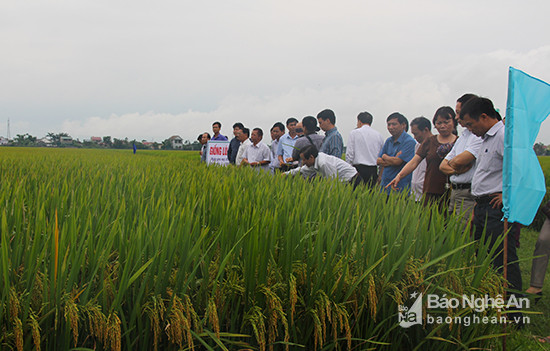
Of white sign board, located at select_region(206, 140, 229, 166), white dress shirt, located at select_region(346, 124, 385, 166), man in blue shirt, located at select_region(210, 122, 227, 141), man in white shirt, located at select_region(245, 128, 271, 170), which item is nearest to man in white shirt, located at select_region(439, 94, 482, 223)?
white dress shirt, located at select_region(346, 124, 385, 166)

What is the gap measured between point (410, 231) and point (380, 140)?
3991 mm

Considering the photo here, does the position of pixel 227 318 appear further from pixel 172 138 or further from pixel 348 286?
pixel 172 138

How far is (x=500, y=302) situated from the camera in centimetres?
170

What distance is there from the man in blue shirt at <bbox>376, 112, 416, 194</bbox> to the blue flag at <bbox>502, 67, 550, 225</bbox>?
252 centimetres

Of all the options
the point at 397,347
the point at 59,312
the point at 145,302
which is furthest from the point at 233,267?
the point at 397,347

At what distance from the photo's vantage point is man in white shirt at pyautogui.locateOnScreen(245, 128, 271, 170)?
7.37m

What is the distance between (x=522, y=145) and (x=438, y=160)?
1.77 metres

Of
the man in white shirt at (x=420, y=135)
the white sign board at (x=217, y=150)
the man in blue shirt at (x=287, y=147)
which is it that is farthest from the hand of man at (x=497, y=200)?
the white sign board at (x=217, y=150)

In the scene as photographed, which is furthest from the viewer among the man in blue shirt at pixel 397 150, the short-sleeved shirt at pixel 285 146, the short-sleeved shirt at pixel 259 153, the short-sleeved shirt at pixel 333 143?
the short-sleeved shirt at pixel 259 153

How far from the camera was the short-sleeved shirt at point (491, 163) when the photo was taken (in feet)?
9.55

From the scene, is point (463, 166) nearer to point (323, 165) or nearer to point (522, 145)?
point (522, 145)

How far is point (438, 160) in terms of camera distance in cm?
421

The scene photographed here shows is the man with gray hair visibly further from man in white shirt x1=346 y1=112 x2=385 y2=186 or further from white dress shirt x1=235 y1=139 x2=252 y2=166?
white dress shirt x1=235 y1=139 x2=252 y2=166

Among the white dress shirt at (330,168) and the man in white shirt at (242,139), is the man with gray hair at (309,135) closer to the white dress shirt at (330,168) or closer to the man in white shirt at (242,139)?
the white dress shirt at (330,168)
